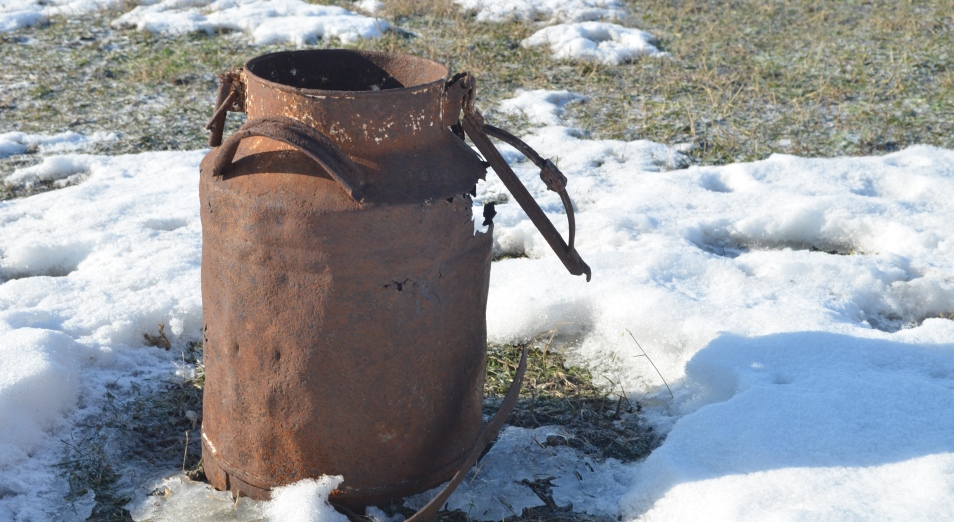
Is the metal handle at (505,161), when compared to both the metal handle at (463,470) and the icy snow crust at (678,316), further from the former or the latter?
the icy snow crust at (678,316)

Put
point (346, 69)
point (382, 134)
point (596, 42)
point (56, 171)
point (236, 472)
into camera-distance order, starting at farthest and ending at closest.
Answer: point (596, 42), point (56, 171), point (346, 69), point (236, 472), point (382, 134)

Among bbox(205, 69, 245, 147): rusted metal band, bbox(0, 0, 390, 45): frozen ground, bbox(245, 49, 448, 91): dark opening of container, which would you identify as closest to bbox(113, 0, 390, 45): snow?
bbox(0, 0, 390, 45): frozen ground

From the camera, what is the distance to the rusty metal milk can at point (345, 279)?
2117mm

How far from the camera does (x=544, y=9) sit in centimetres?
771

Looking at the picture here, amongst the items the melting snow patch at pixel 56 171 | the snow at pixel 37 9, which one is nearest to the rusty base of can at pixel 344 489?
the melting snow patch at pixel 56 171

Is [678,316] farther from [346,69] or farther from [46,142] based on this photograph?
[46,142]

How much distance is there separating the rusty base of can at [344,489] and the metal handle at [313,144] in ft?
2.68

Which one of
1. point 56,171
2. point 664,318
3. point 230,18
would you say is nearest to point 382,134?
point 664,318

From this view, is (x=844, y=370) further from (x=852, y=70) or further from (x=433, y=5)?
(x=433, y=5)

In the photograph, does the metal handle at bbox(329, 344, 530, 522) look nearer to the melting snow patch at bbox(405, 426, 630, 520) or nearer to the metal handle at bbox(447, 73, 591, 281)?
the melting snow patch at bbox(405, 426, 630, 520)

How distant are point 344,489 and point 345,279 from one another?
0.59 m

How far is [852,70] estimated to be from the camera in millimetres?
6273

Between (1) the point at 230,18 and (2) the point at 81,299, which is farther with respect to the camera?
(1) the point at 230,18

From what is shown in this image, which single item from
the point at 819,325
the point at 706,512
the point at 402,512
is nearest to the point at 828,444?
the point at 706,512
